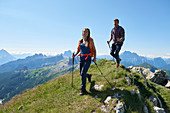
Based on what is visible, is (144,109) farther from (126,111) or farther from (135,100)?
(126,111)

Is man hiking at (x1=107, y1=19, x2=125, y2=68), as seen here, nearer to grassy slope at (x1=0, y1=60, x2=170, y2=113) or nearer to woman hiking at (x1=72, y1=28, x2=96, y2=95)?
grassy slope at (x1=0, y1=60, x2=170, y2=113)

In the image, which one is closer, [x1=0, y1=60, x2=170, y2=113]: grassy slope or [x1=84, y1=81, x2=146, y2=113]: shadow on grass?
[x1=84, y1=81, x2=146, y2=113]: shadow on grass

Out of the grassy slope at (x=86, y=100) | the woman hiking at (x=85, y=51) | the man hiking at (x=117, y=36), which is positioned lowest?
the grassy slope at (x=86, y=100)

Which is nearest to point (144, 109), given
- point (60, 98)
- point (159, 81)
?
point (60, 98)

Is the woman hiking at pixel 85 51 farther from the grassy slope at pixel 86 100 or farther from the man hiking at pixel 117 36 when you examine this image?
the man hiking at pixel 117 36

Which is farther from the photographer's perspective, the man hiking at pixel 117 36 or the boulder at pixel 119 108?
the man hiking at pixel 117 36

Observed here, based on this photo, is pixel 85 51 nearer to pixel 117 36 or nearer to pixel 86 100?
pixel 86 100

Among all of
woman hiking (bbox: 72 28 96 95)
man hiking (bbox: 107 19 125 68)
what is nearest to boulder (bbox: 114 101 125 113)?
woman hiking (bbox: 72 28 96 95)

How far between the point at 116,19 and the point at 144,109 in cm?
789

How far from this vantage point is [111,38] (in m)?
11.9

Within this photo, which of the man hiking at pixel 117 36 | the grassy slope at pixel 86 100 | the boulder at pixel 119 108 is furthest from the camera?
the man hiking at pixel 117 36

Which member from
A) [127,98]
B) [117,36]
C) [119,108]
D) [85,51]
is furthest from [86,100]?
[117,36]

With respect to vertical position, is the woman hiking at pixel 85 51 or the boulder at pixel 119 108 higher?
the woman hiking at pixel 85 51

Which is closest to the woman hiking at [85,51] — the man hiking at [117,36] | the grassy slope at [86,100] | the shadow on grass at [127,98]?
the shadow on grass at [127,98]
